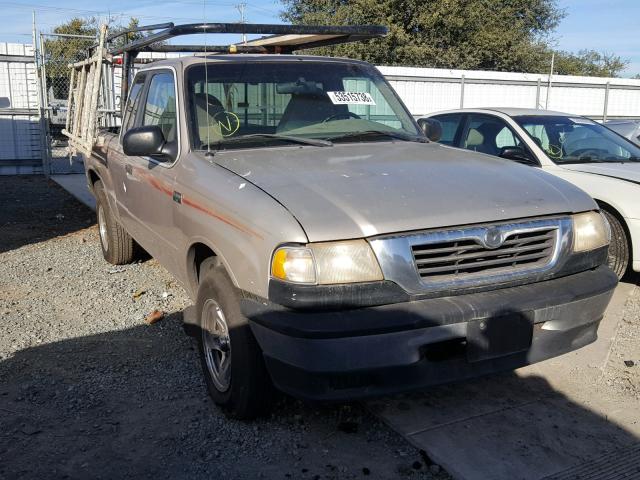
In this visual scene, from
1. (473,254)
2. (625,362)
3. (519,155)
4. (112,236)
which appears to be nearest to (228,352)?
(473,254)

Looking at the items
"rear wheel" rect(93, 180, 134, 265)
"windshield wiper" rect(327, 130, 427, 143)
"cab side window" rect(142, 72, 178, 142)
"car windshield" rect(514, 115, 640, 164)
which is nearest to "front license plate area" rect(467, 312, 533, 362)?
"windshield wiper" rect(327, 130, 427, 143)

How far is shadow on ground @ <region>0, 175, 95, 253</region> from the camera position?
8.39m

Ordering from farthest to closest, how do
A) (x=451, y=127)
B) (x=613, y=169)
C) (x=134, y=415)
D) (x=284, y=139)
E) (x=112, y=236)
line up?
(x=451, y=127), (x=112, y=236), (x=613, y=169), (x=284, y=139), (x=134, y=415)

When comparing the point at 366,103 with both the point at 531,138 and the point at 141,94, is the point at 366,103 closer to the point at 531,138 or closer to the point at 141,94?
the point at 141,94

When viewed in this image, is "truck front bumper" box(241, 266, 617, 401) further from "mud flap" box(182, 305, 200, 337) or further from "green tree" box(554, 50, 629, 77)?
"green tree" box(554, 50, 629, 77)

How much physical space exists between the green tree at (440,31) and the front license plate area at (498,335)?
75.8 ft

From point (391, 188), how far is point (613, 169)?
12.3 feet

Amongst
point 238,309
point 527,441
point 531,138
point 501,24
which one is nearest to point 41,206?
point 531,138

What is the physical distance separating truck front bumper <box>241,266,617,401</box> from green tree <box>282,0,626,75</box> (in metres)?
23.1

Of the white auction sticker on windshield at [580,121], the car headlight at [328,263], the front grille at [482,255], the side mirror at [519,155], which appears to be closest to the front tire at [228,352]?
the car headlight at [328,263]

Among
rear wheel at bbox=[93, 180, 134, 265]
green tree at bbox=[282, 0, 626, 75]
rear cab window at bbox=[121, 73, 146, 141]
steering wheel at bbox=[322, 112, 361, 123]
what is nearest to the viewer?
steering wheel at bbox=[322, 112, 361, 123]

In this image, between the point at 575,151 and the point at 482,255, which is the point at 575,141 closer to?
the point at 575,151

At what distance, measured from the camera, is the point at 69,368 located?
430 centimetres

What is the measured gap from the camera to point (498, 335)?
3.05 meters
